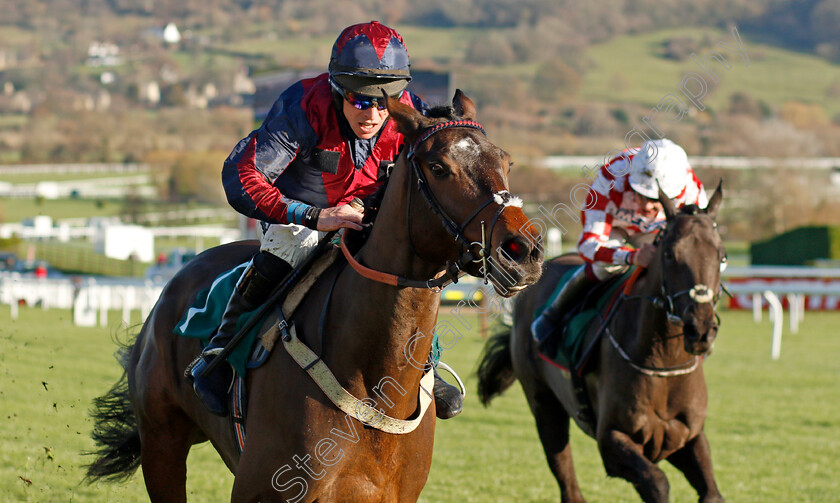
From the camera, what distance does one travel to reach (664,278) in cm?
481

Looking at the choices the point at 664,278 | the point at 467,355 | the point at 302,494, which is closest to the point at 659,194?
the point at 664,278

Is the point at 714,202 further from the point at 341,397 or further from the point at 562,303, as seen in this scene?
the point at 341,397

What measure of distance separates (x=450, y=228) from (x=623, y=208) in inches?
125

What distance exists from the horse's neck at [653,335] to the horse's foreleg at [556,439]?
1.13 m

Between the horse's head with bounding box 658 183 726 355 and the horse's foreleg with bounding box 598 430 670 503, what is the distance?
640 millimetres

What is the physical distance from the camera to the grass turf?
616 cm

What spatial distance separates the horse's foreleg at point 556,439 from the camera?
579 cm

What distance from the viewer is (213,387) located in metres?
3.48

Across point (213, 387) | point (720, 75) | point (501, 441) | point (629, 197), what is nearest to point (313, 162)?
point (213, 387)

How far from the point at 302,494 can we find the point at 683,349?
2.74 meters

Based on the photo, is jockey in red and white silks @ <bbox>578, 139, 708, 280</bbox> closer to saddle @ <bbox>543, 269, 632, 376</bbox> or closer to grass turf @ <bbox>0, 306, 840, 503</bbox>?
saddle @ <bbox>543, 269, 632, 376</bbox>

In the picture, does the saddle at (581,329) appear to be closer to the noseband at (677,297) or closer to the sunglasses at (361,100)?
the noseband at (677,297)

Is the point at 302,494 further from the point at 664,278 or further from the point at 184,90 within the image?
the point at 184,90

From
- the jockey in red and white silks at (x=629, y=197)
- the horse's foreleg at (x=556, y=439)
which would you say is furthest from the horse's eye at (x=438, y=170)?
the horse's foreleg at (x=556, y=439)
